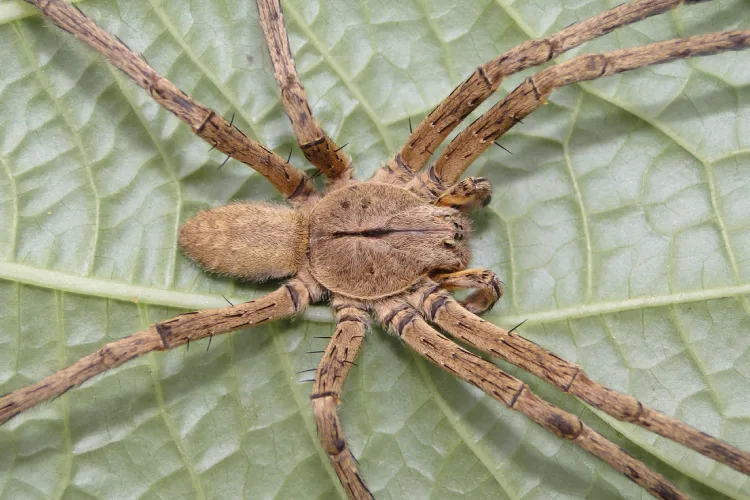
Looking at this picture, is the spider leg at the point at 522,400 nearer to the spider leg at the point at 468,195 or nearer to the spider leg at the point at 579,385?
the spider leg at the point at 579,385

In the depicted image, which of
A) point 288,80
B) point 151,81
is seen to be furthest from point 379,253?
point 151,81

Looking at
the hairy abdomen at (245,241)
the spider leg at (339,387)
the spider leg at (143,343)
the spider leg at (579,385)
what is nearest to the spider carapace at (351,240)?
the hairy abdomen at (245,241)

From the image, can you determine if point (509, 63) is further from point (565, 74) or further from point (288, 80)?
point (288, 80)

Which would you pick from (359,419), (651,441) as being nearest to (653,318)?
(651,441)

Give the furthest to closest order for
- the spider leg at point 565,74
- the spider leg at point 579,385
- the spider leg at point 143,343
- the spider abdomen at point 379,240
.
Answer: the spider abdomen at point 379,240, the spider leg at point 565,74, the spider leg at point 143,343, the spider leg at point 579,385

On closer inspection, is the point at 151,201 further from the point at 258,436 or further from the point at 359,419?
the point at 359,419
